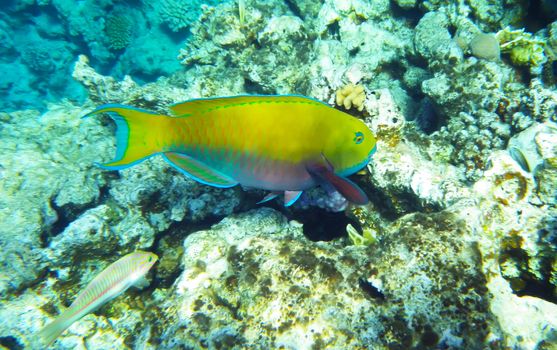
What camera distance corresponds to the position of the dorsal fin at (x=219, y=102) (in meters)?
1.96

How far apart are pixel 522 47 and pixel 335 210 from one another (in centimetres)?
349

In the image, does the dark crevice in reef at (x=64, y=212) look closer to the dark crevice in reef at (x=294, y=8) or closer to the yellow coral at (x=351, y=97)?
the yellow coral at (x=351, y=97)

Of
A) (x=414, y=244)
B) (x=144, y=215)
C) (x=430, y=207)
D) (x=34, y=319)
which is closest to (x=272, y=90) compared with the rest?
(x=144, y=215)

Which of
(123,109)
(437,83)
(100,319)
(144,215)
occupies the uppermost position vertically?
(123,109)

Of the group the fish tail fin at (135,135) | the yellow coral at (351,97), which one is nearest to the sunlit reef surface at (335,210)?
the yellow coral at (351,97)

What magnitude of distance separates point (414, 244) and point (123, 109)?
2.11 metres

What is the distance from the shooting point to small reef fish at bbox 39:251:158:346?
273 centimetres

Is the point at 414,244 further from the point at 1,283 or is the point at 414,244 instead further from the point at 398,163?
the point at 1,283

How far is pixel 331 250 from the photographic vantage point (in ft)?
7.39

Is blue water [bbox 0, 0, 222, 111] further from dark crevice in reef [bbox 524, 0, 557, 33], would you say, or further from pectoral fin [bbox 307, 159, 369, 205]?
pectoral fin [bbox 307, 159, 369, 205]

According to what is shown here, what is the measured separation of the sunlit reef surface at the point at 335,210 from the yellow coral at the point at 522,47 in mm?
25

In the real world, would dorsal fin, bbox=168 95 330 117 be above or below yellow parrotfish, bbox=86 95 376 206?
above

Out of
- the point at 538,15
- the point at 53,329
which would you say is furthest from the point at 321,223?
the point at 538,15

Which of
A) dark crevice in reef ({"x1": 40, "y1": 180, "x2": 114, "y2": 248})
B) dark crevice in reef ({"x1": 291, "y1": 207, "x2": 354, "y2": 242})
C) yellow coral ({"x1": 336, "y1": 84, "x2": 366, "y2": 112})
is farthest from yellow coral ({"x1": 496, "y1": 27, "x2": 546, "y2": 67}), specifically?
dark crevice in reef ({"x1": 40, "y1": 180, "x2": 114, "y2": 248})
